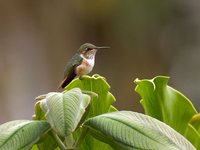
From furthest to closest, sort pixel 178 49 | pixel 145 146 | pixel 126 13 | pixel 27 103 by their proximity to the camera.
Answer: pixel 178 49 < pixel 126 13 < pixel 27 103 < pixel 145 146

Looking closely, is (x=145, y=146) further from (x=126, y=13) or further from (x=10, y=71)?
(x=126, y=13)

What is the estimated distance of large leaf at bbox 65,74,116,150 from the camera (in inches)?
28.0

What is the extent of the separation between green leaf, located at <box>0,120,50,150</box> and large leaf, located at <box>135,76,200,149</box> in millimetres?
199

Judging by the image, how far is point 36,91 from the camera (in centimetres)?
369

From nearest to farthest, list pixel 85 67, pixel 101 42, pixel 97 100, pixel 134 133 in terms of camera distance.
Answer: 1. pixel 134 133
2. pixel 97 100
3. pixel 85 67
4. pixel 101 42

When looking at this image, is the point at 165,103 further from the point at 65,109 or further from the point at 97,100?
the point at 65,109

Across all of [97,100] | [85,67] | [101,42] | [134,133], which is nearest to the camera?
[134,133]

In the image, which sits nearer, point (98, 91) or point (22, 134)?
point (22, 134)

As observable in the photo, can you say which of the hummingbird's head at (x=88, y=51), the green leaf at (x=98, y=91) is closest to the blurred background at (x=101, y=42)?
the hummingbird's head at (x=88, y=51)

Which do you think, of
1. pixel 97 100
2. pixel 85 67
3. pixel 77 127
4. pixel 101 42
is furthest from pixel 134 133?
pixel 101 42

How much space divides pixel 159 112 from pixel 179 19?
12.2 feet

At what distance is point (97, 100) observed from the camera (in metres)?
0.73

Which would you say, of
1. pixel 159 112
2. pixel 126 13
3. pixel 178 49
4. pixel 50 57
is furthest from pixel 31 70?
pixel 159 112

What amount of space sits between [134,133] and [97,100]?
19cm
